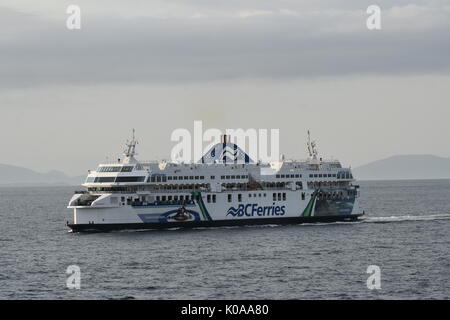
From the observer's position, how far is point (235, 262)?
2154 inches

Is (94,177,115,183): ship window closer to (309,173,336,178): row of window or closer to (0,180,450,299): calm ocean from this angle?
(0,180,450,299): calm ocean

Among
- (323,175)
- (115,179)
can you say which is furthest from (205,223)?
(323,175)

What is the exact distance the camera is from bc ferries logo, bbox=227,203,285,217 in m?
76.1

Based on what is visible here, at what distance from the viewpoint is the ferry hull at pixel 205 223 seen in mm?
70938

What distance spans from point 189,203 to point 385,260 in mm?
23504

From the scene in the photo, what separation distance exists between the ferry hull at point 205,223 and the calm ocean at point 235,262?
898 millimetres

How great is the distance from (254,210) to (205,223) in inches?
201

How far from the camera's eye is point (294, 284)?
46.0 metres

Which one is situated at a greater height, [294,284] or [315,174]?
[315,174]

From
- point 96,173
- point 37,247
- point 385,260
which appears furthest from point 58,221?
point 385,260

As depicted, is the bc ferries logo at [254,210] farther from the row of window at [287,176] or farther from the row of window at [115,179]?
the row of window at [115,179]

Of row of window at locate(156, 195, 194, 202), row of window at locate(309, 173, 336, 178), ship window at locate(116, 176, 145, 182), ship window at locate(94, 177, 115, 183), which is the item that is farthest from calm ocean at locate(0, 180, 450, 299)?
ship window at locate(94, 177, 115, 183)
